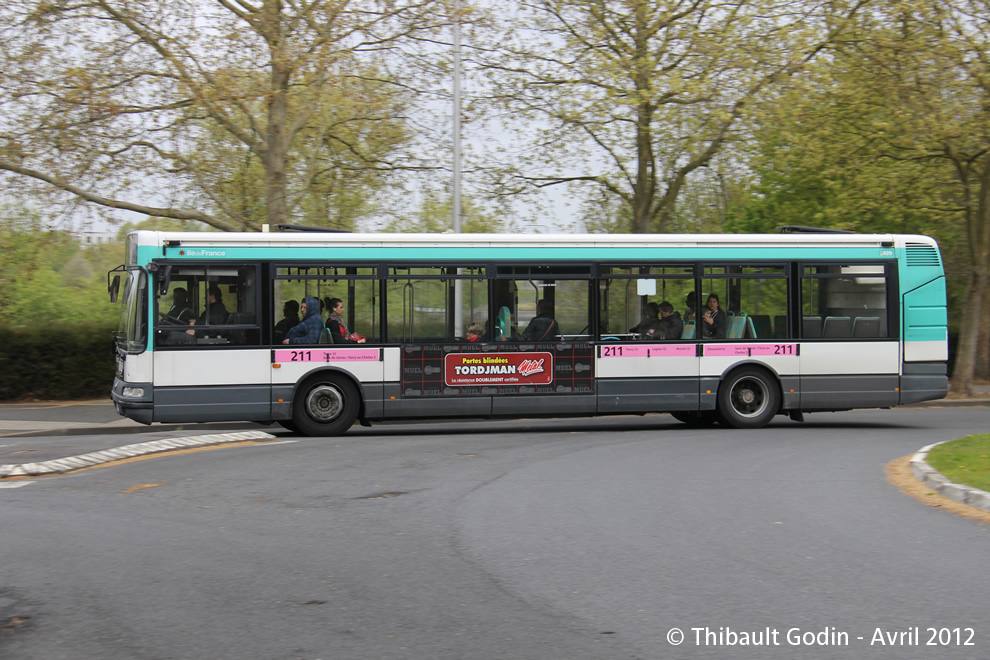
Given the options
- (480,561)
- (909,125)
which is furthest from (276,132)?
(480,561)

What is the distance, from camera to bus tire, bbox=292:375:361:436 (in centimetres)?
1471

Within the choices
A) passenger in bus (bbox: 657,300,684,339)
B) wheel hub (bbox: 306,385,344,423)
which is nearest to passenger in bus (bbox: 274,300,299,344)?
wheel hub (bbox: 306,385,344,423)

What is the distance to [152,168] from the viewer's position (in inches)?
817

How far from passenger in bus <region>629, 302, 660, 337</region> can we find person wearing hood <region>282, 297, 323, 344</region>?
4858mm

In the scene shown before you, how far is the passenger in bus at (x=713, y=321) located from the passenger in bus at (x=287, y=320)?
20.8 feet

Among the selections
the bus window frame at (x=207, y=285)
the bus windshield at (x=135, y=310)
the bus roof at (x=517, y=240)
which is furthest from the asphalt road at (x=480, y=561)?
the bus roof at (x=517, y=240)

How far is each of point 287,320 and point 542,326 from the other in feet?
12.6

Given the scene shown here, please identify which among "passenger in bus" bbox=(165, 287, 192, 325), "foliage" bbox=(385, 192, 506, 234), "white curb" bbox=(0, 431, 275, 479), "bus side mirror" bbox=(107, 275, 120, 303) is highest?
"foliage" bbox=(385, 192, 506, 234)

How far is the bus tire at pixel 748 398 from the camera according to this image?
630 inches

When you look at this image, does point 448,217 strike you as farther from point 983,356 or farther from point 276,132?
point 983,356

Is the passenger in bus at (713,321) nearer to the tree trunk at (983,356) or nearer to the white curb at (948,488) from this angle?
the white curb at (948,488)

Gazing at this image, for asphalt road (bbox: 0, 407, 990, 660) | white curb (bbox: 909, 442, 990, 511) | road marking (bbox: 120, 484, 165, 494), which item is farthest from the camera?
road marking (bbox: 120, 484, 165, 494)

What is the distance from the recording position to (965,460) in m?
11.0

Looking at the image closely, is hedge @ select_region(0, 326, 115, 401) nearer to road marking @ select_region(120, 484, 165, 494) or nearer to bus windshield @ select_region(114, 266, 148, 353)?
bus windshield @ select_region(114, 266, 148, 353)
